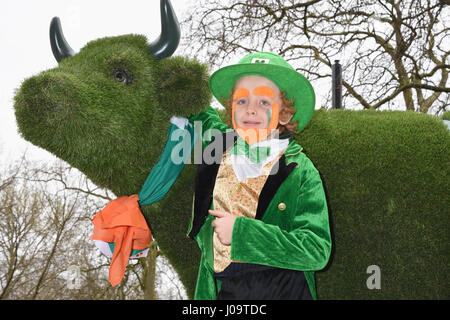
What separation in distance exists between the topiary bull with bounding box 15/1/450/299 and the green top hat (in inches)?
13.2

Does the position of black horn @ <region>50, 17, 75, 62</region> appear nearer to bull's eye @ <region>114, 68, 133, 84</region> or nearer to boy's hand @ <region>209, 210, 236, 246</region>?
bull's eye @ <region>114, 68, 133, 84</region>

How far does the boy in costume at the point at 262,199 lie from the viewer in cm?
122

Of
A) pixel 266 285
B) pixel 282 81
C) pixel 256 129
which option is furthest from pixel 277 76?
pixel 266 285

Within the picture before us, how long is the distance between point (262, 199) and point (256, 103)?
1.11ft

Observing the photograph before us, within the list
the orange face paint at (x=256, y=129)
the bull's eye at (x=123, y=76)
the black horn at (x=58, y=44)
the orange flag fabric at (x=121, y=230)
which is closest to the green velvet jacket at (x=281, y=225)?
the orange face paint at (x=256, y=129)

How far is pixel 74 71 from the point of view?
5.84 feet

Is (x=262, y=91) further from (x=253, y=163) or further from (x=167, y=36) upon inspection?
(x=167, y=36)

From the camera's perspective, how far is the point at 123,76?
1867 millimetres

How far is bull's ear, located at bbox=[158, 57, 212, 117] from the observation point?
181 cm

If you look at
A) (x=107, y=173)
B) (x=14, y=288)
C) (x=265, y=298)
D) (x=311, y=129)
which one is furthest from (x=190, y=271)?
(x=14, y=288)

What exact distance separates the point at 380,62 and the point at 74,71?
3.86 meters

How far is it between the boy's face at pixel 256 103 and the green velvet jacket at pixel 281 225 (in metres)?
0.15

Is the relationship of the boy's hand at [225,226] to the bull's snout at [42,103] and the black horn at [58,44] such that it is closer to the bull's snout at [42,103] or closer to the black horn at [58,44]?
the bull's snout at [42,103]
